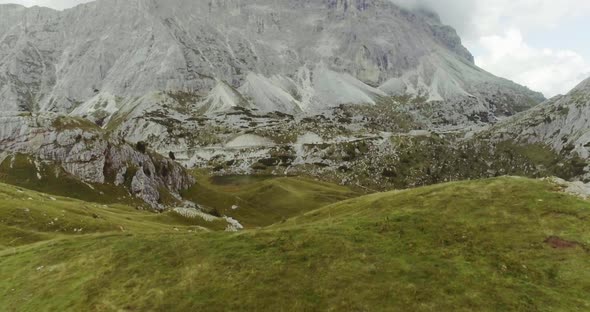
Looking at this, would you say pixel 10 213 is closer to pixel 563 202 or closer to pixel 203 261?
pixel 203 261

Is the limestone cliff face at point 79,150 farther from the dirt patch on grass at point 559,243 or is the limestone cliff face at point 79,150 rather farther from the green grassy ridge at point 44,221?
the dirt patch on grass at point 559,243

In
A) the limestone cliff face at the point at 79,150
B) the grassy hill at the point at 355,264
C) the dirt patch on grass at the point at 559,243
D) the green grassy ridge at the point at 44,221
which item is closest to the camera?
the grassy hill at the point at 355,264

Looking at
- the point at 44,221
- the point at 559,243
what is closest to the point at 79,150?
the point at 44,221

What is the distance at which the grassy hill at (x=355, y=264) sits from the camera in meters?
29.3

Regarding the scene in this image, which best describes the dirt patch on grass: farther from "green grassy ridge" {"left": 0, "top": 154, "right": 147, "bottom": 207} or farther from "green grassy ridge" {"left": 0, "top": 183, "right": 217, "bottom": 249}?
"green grassy ridge" {"left": 0, "top": 154, "right": 147, "bottom": 207}

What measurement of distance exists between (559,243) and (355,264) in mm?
15954

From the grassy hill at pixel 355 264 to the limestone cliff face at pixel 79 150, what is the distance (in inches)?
3795

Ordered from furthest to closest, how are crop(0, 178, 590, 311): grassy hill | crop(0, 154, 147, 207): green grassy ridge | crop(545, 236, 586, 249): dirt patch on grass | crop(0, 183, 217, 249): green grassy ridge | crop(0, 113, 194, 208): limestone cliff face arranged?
crop(0, 113, 194, 208): limestone cliff face → crop(0, 154, 147, 207): green grassy ridge → crop(0, 183, 217, 249): green grassy ridge → crop(545, 236, 586, 249): dirt patch on grass → crop(0, 178, 590, 311): grassy hill

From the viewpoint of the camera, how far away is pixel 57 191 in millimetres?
121750

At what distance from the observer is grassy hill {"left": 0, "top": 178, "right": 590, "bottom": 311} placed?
29297 millimetres

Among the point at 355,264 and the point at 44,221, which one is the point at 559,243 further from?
the point at 44,221

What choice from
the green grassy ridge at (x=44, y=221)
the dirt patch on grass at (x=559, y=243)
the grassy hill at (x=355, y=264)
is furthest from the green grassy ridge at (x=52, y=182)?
the dirt patch on grass at (x=559, y=243)

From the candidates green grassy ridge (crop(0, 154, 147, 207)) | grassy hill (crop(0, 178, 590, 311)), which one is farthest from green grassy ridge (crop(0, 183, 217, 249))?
green grassy ridge (crop(0, 154, 147, 207))

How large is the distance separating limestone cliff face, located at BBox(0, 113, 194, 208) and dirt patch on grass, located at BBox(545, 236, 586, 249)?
121241 mm
